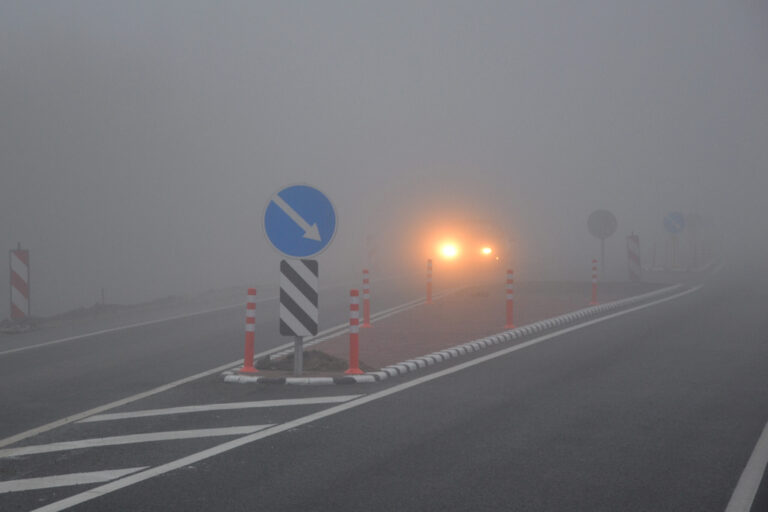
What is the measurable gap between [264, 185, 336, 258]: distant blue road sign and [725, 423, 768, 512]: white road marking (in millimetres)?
5434

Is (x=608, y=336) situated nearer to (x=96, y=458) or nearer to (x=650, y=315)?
(x=650, y=315)

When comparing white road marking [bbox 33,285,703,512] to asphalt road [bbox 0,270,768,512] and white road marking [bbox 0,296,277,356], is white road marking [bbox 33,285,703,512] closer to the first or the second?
asphalt road [bbox 0,270,768,512]

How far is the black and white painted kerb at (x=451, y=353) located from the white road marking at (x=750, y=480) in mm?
4681

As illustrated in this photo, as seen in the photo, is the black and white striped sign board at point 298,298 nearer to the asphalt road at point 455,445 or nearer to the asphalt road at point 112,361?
the asphalt road at point 455,445

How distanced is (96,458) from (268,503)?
6.34 ft

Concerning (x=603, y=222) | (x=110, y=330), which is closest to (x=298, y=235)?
(x=110, y=330)

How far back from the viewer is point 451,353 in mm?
12086

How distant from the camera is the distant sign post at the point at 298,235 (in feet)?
33.6

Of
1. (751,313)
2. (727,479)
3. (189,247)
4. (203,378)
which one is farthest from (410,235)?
(727,479)

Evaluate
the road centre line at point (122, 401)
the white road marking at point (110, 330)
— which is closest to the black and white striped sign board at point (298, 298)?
the road centre line at point (122, 401)

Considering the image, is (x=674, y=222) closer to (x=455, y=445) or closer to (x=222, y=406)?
(x=222, y=406)

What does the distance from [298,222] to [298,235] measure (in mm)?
163

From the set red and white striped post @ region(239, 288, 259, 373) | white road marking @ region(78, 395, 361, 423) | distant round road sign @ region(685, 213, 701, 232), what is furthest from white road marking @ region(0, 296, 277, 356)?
distant round road sign @ region(685, 213, 701, 232)

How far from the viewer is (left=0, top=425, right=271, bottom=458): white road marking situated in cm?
678
